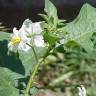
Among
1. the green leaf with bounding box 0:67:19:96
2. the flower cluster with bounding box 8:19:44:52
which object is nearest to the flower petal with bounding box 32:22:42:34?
the flower cluster with bounding box 8:19:44:52

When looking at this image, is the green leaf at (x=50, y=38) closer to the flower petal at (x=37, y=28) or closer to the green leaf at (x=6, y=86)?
the flower petal at (x=37, y=28)

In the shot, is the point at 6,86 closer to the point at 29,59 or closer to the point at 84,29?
the point at 29,59

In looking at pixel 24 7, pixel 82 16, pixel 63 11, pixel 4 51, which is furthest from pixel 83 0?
pixel 4 51

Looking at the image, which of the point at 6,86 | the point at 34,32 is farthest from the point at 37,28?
the point at 6,86

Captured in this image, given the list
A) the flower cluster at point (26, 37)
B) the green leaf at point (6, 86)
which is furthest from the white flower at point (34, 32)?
the green leaf at point (6, 86)

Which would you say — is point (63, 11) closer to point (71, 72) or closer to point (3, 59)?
point (3, 59)
